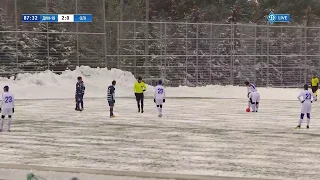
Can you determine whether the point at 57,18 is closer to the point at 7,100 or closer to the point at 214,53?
the point at 214,53

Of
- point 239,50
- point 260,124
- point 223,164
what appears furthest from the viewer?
point 239,50

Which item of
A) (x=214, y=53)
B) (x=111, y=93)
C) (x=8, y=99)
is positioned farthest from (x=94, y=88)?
(x=8, y=99)

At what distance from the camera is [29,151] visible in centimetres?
1375

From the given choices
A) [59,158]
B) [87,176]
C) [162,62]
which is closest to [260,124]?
[59,158]

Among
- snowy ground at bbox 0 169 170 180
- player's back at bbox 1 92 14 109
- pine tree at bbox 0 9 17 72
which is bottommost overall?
snowy ground at bbox 0 169 170 180

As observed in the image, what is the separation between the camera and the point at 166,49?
133 feet

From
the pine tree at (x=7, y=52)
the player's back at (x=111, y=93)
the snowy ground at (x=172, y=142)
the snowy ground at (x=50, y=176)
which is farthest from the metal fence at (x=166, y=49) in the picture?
the snowy ground at (x=50, y=176)

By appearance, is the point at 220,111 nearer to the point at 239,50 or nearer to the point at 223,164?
the point at 223,164

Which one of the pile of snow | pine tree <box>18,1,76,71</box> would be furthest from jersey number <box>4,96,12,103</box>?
pine tree <box>18,1,76,71</box>

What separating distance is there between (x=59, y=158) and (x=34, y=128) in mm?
6452

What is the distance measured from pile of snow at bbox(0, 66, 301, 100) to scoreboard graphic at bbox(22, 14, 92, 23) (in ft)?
12.8

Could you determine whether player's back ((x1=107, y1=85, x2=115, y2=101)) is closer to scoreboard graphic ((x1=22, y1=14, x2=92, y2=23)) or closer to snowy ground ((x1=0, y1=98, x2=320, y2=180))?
snowy ground ((x1=0, y1=98, x2=320, y2=180))

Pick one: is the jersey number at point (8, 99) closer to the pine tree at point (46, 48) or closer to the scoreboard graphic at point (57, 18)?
the pine tree at point (46, 48)

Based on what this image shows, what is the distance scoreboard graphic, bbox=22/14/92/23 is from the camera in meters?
36.8
